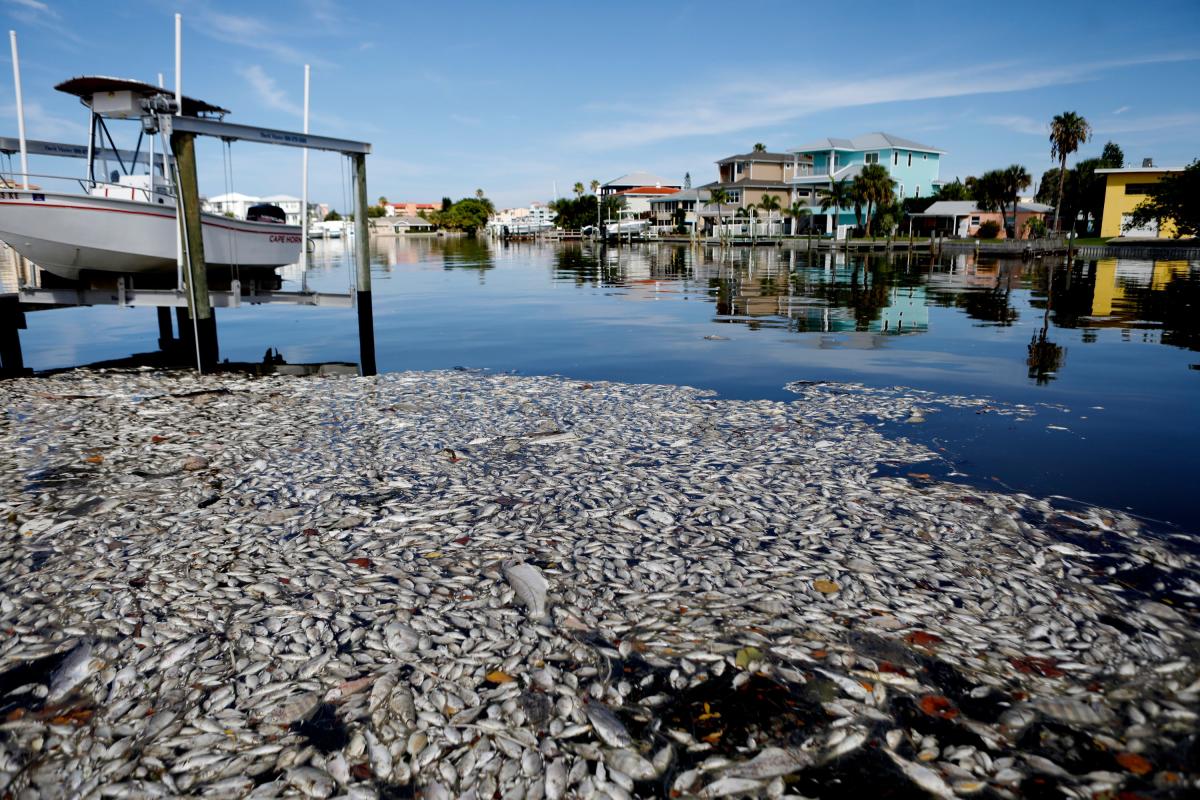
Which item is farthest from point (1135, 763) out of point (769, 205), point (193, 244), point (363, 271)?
point (769, 205)

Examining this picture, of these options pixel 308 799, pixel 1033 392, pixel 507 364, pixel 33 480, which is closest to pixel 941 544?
pixel 308 799

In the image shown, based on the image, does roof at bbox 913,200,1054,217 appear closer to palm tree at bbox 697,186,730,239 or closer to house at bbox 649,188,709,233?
palm tree at bbox 697,186,730,239

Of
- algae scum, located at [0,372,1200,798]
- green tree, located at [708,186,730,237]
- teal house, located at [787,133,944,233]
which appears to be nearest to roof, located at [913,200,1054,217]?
teal house, located at [787,133,944,233]

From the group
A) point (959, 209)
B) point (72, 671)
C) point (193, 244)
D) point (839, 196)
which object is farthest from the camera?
point (959, 209)

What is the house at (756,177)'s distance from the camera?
367 ft

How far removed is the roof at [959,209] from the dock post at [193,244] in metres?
95.8

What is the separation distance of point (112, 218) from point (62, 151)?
5.57m

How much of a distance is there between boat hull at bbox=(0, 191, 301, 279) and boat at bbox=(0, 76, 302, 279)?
Answer: 0.07 feet

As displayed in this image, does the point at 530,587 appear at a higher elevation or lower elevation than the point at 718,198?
lower

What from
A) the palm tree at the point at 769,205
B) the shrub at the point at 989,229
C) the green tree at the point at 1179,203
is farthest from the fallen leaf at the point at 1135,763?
the shrub at the point at 989,229

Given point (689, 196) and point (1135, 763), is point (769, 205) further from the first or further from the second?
point (1135, 763)

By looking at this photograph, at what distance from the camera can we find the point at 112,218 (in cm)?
1808

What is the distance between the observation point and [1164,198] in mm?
62812

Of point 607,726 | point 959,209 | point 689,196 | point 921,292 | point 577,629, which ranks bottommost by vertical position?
point 607,726
